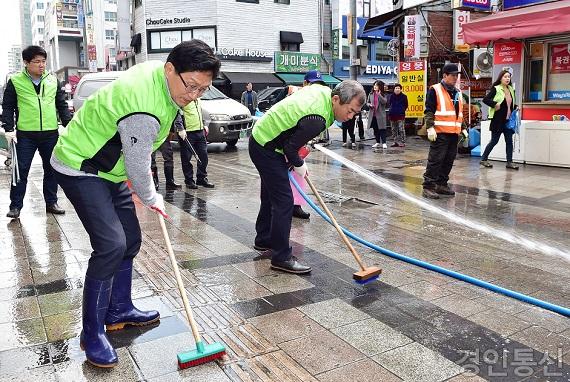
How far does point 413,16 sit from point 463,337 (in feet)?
42.7

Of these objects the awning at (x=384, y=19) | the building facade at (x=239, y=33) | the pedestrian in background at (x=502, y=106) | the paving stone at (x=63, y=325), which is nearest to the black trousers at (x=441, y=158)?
the pedestrian in background at (x=502, y=106)

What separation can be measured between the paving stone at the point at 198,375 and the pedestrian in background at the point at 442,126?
210 inches

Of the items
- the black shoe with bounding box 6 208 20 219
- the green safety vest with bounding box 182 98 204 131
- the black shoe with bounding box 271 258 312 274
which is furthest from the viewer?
the green safety vest with bounding box 182 98 204 131

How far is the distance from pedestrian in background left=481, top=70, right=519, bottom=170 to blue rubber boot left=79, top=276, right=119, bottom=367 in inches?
323

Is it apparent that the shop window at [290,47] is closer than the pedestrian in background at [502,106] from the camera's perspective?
No

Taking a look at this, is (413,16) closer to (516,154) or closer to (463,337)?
(516,154)

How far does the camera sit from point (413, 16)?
47.9ft

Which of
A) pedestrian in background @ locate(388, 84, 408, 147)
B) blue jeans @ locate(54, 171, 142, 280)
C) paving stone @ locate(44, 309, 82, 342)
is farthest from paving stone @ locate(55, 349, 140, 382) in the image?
pedestrian in background @ locate(388, 84, 408, 147)

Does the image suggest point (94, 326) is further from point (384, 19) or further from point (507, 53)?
point (384, 19)

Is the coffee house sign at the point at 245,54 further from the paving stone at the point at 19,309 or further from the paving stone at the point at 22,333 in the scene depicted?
the paving stone at the point at 22,333

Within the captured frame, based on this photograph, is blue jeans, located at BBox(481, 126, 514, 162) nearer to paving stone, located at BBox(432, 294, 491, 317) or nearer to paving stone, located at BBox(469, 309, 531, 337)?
paving stone, located at BBox(432, 294, 491, 317)

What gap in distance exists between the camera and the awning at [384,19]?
52.8 ft

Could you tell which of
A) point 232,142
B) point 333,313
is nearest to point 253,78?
point 232,142

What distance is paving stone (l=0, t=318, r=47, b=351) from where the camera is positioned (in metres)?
3.09
